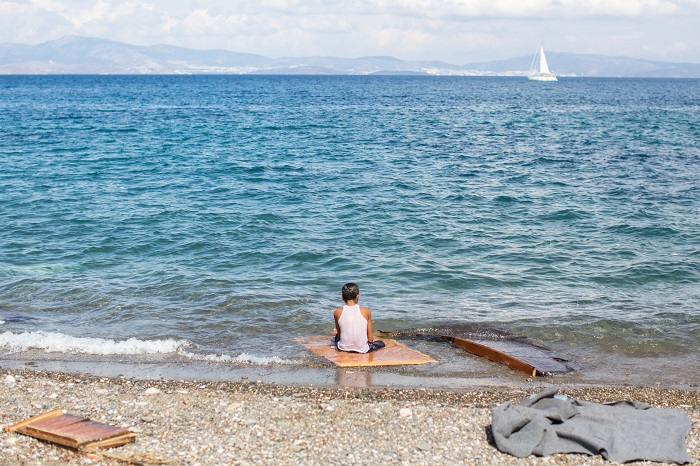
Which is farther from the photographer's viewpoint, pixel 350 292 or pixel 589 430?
pixel 350 292

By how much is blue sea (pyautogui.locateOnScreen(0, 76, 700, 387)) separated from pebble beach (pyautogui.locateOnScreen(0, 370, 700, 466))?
118 centimetres

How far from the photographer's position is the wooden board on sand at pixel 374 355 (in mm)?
11172

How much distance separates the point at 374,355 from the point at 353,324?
61 centimetres

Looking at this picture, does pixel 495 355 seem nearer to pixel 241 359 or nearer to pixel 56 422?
pixel 241 359

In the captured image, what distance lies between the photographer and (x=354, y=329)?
11461 mm

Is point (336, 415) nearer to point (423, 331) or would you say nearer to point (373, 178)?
point (423, 331)

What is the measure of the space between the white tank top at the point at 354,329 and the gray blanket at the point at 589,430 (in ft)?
11.7

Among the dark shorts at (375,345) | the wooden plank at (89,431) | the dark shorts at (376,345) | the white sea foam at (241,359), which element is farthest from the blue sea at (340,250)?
the wooden plank at (89,431)

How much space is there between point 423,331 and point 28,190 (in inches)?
777

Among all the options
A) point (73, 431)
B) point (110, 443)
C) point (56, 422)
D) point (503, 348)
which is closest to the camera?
point (110, 443)

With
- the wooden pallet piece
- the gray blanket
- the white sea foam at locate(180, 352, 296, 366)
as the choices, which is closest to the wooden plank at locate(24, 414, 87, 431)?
the wooden pallet piece

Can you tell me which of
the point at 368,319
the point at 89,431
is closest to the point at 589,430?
the point at 368,319

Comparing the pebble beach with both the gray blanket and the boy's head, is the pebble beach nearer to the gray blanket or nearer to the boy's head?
the gray blanket

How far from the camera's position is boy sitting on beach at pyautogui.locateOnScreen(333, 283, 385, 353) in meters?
11.5
